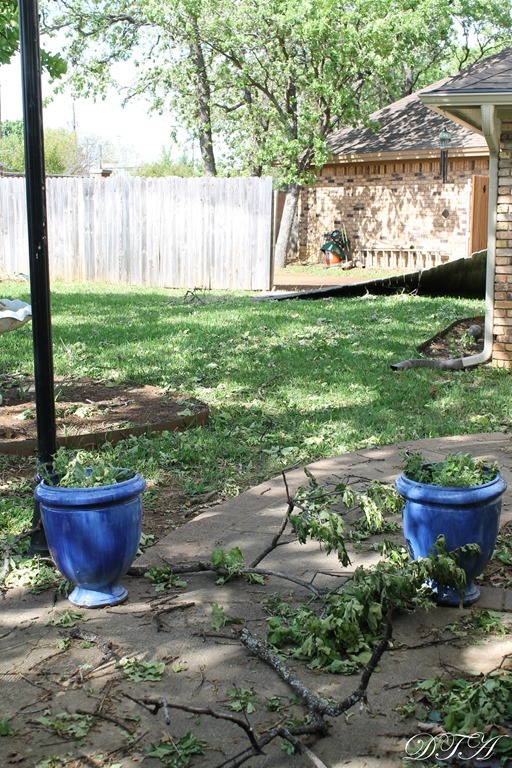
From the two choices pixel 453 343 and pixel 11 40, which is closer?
pixel 11 40

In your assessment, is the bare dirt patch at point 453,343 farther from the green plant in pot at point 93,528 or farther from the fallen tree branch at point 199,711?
the fallen tree branch at point 199,711

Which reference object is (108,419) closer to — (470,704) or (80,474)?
(80,474)

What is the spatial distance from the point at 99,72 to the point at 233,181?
11132 millimetres

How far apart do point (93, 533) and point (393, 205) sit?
71.7ft

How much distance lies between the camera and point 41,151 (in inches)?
153

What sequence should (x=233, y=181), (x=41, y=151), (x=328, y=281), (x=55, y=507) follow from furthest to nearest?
(x=328, y=281)
(x=233, y=181)
(x=41, y=151)
(x=55, y=507)

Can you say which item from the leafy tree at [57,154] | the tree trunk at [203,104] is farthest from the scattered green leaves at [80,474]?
the leafy tree at [57,154]

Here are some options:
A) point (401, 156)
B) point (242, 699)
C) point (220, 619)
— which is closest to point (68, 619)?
point (220, 619)

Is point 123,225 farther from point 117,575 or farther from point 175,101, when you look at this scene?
point 117,575

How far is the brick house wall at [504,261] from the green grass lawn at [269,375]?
0.29m

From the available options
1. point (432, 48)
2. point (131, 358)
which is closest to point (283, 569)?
point (131, 358)

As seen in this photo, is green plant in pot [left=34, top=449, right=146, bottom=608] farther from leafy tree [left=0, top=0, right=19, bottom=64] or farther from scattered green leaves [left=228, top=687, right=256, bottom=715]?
leafy tree [left=0, top=0, right=19, bottom=64]

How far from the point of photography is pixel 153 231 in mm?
17109

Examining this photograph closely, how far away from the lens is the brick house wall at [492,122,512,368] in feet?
28.1
